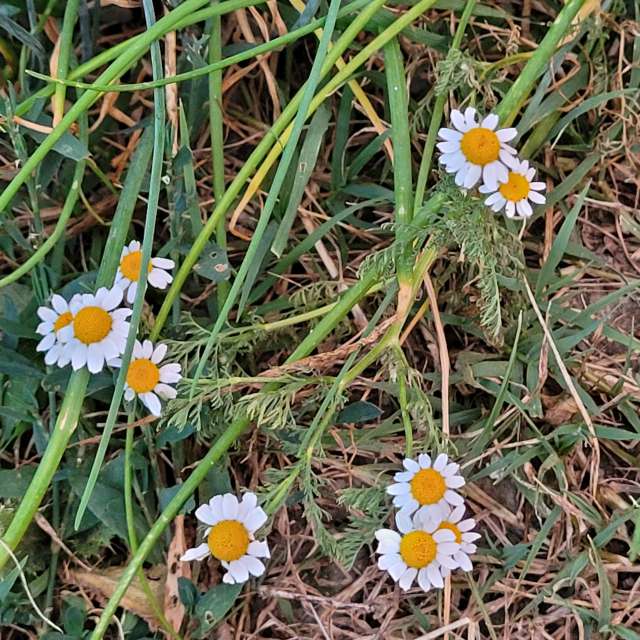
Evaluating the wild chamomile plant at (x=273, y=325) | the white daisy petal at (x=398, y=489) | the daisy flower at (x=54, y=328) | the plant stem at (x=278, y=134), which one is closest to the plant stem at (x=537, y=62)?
the wild chamomile plant at (x=273, y=325)

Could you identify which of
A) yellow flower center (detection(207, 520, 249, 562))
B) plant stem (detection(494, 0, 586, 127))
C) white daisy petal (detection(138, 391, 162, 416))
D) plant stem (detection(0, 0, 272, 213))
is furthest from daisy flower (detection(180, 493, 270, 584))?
plant stem (detection(494, 0, 586, 127))

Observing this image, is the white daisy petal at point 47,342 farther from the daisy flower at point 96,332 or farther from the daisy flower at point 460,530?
the daisy flower at point 460,530

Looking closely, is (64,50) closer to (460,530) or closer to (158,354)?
(158,354)

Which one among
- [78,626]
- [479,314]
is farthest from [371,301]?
[78,626]

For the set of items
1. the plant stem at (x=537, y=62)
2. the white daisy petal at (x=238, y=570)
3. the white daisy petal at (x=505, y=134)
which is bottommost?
the white daisy petal at (x=238, y=570)

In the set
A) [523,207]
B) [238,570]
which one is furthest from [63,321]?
[523,207]

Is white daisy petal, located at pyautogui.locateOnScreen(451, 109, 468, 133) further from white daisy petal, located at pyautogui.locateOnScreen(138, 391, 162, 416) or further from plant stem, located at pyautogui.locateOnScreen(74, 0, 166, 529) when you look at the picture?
white daisy petal, located at pyautogui.locateOnScreen(138, 391, 162, 416)

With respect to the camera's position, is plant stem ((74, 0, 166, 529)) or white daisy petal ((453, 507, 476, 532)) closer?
plant stem ((74, 0, 166, 529))
